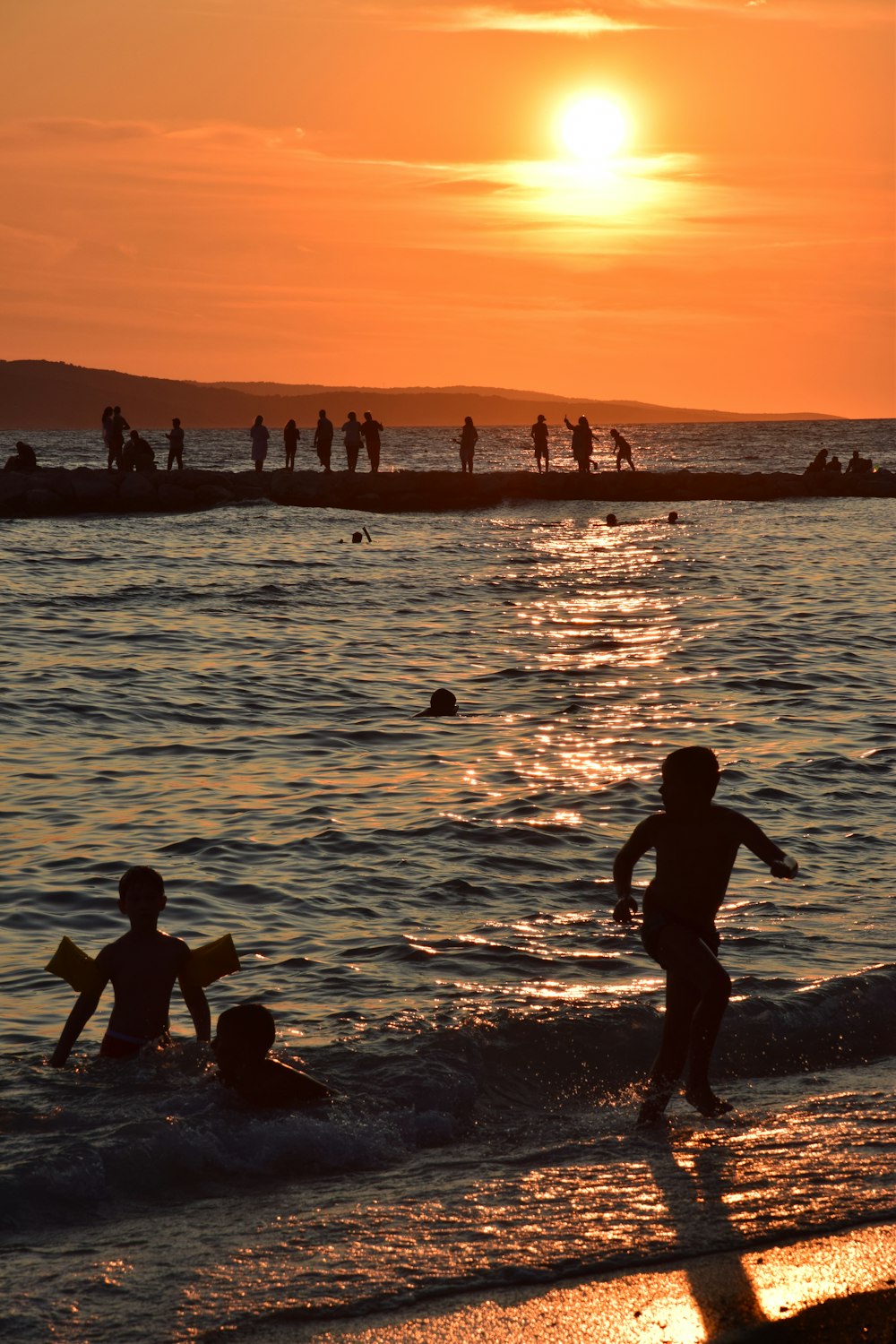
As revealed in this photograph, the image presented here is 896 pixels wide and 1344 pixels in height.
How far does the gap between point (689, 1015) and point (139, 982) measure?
2.71m

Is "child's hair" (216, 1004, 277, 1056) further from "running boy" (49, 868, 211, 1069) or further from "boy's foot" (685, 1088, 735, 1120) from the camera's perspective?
"boy's foot" (685, 1088, 735, 1120)

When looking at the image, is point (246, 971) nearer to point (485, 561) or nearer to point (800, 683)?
point (800, 683)

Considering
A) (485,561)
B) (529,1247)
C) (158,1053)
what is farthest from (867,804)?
(485,561)

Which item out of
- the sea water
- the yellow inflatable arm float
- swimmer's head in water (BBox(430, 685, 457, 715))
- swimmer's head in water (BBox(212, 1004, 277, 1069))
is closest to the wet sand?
the sea water

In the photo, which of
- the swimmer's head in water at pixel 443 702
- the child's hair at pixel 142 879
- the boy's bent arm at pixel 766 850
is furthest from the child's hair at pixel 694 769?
the swimmer's head in water at pixel 443 702

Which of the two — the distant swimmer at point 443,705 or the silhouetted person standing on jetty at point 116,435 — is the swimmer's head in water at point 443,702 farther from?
the silhouetted person standing on jetty at point 116,435

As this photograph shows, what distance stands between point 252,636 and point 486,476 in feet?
99.9

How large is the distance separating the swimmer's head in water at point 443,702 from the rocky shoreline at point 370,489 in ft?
108

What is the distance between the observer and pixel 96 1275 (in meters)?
5.40

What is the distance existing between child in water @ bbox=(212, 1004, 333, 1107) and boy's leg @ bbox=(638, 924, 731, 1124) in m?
1.59

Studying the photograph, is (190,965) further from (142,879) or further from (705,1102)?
(705,1102)

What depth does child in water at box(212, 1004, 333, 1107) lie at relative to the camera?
6.98m

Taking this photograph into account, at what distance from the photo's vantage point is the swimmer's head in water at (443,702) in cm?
1758

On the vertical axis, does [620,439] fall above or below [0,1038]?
above
